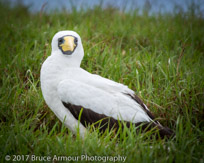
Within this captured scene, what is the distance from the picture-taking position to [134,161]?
2.54 meters

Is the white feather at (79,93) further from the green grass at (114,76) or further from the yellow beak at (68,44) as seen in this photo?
the green grass at (114,76)

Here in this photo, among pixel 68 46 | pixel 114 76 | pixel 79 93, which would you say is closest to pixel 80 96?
pixel 79 93

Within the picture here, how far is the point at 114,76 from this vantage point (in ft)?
13.9

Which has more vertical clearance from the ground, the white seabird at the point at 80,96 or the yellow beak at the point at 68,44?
the yellow beak at the point at 68,44

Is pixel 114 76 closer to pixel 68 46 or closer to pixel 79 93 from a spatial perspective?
pixel 68 46

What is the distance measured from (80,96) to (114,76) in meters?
1.25

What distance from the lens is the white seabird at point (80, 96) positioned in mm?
3080

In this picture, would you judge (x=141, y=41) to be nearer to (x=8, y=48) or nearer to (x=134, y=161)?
(x=8, y=48)

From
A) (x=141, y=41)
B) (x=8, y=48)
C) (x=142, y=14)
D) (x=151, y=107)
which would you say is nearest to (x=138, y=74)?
(x=151, y=107)

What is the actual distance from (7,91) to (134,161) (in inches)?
81.6

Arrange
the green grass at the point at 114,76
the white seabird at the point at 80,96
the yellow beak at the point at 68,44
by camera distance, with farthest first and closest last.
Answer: the yellow beak at the point at 68,44 < the white seabird at the point at 80,96 < the green grass at the point at 114,76

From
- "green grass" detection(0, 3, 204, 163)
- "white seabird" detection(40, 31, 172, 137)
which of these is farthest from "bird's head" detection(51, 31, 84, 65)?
"green grass" detection(0, 3, 204, 163)

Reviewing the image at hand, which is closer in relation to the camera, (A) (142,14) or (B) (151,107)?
(B) (151,107)

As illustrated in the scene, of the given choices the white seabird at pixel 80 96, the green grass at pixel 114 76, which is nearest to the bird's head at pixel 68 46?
the white seabird at pixel 80 96
